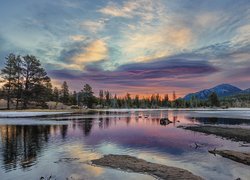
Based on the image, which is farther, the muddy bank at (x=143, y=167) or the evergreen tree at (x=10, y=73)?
the evergreen tree at (x=10, y=73)

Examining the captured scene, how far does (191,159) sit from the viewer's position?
24.6m

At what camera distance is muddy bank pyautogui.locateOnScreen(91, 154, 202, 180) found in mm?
18438

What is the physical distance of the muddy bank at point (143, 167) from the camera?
18.4 m

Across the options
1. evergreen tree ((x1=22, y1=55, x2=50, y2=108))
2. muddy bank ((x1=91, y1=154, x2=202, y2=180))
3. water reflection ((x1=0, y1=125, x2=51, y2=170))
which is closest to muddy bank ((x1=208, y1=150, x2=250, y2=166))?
muddy bank ((x1=91, y1=154, x2=202, y2=180))

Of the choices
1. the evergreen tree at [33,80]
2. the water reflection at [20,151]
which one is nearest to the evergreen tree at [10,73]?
the evergreen tree at [33,80]

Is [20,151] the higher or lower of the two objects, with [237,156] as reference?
higher

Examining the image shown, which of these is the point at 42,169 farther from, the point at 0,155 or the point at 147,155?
the point at 147,155

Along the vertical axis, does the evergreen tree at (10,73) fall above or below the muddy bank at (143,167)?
above

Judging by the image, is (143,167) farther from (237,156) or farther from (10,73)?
(10,73)

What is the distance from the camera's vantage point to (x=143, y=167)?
2070cm

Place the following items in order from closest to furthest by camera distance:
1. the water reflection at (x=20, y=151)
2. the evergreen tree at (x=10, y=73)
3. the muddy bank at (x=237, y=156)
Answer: the water reflection at (x=20, y=151), the muddy bank at (x=237, y=156), the evergreen tree at (x=10, y=73)

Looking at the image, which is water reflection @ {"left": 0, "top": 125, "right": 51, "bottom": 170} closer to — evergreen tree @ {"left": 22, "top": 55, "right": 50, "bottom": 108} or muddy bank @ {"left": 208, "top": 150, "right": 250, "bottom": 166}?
muddy bank @ {"left": 208, "top": 150, "right": 250, "bottom": 166}

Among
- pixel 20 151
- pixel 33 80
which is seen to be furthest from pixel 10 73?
pixel 20 151

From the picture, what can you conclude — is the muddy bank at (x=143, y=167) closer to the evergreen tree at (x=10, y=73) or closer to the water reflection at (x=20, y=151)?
the water reflection at (x=20, y=151)
